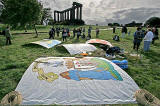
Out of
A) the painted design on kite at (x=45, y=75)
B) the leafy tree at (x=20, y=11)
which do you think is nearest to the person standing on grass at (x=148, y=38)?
the painted design on kite at (x=45, y=75)

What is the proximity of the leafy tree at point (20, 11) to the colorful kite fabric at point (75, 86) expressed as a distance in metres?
16.5

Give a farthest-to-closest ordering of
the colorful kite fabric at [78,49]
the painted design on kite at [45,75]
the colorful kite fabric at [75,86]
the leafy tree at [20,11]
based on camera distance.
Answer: the leafy tree at [20,11], the colorful kite fabric at [78,49], the painted design on kite at [45,75], the colorful kite fabric at [75,86]

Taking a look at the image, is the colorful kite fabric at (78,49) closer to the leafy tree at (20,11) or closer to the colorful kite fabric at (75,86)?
the colorful kite fabric at (75,86)

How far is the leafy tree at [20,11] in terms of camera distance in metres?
18.9

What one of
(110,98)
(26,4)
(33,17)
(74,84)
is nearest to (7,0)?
(26,4)

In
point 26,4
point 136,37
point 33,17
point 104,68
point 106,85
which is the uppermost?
point 26,4

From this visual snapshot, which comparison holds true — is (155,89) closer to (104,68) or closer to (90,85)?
(104,68)

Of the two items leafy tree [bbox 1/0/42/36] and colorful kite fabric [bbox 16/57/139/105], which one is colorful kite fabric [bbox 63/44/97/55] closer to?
colorful kite fabric [bbox 16/57/139/105]

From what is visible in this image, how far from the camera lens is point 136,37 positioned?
35.6ft

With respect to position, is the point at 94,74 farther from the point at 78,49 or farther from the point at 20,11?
the point at 20,11

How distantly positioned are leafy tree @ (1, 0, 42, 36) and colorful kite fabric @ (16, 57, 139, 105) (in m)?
16.5

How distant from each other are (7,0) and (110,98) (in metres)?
22.0

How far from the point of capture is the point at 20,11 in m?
19.0

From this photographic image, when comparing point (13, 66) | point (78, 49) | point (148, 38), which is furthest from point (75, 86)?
point (148, 38)
